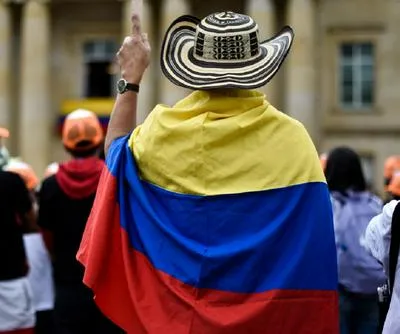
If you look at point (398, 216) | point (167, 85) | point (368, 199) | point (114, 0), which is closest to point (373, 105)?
point (167, 85)

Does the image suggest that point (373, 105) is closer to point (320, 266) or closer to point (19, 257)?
point (19, 257)

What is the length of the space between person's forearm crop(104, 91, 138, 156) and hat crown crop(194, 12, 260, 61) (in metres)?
0.31

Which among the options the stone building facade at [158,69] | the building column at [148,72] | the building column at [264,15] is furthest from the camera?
the stone building facade at [158,69]

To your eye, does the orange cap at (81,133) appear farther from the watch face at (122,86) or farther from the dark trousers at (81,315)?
the watch face at (122,86)

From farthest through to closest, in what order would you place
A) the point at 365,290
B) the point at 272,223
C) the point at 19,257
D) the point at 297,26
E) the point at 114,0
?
the point at 114,0 < the point at 297,26 < the point at 365,290 < the point at 19,257 < the point at 272,223

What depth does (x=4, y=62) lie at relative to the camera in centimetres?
3225

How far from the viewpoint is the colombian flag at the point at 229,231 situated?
10.3ft

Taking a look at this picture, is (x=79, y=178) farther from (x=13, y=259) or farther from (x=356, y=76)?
(x=356, y=76)

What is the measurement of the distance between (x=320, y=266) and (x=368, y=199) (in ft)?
13.6

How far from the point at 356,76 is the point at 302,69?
4.04 metres

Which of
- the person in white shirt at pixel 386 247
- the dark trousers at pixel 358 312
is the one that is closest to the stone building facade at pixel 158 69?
the dark trousers at pixel 358 312

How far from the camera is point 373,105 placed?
3338 cm

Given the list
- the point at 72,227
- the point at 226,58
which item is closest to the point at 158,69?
the point at 72,227

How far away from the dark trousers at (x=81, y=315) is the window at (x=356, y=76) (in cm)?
2821
